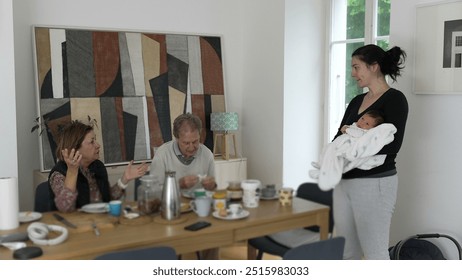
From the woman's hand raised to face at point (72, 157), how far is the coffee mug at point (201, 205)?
16.1 inches

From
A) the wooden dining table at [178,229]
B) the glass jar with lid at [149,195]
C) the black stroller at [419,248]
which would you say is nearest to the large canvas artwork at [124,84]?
the glass jar with lid at [149,195]

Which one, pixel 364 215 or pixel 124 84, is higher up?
pixel 124 84

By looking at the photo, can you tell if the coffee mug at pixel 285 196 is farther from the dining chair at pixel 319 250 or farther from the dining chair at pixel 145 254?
the dining chair at pixel 145 254

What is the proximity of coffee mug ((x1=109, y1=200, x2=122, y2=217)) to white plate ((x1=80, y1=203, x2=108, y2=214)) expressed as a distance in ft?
0.07

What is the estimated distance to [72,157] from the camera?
4.67 ft

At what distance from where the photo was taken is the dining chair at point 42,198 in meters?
1.41

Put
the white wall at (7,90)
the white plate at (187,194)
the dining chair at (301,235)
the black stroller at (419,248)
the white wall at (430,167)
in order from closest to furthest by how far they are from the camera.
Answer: the white wall at (7,90) → the dining chair at (301,235) → the white plate at (187,194) → the black stroller at (419,248) → the white wall at (430,167)

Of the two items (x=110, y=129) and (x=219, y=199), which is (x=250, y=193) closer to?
(x=219, y=199)

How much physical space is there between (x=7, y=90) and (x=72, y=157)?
0.25 metres

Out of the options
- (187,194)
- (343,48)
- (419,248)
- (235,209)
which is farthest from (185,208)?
(419,248)

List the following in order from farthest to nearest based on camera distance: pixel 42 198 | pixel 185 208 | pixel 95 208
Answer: pixel 185 208
pixel 95 208
pixel 42 198
